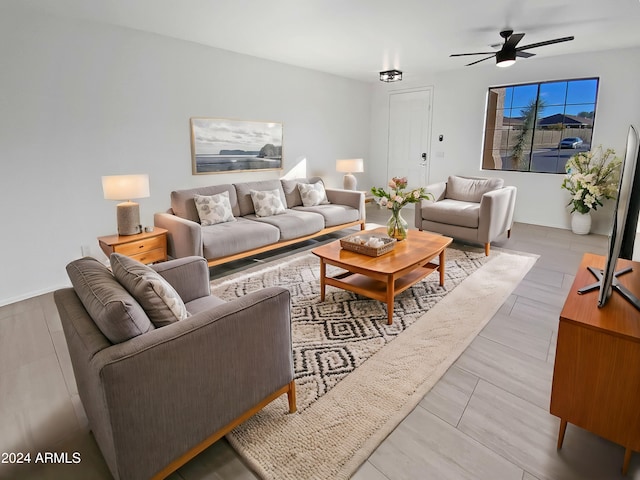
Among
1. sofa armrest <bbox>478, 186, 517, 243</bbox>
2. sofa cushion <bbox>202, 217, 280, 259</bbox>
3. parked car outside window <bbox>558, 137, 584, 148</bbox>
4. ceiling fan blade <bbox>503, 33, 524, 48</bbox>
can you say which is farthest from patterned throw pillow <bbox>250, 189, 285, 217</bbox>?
parked car outside window <bbox>558, 137, 584, 148</bbox>

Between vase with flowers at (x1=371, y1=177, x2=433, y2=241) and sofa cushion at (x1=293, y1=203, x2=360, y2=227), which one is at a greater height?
vase with flowers at (x1=371, y1=177, x2=433, y2=241)

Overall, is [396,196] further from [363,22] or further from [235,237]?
[363,22]

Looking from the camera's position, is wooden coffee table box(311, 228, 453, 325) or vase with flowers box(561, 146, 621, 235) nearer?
wooden coffee table box(311, 228, 453, 325)

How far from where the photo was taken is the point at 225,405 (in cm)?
153

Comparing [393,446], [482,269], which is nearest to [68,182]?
[393,446]

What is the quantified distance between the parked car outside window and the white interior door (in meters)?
2.10

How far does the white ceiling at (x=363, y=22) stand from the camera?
314cm

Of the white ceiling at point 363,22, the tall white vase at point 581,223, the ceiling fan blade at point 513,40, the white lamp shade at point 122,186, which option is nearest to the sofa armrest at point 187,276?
the white lamp shade at point 122,186

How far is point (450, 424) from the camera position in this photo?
1777 mm

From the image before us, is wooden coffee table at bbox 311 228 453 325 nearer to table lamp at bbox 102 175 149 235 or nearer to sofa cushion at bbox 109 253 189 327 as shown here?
sofa cushion at bbox 109 253 189 327

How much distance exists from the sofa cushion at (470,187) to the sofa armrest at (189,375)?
161 inches

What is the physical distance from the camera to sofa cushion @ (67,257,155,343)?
1.29 metres

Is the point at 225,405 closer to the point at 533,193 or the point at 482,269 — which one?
the point at 482,269

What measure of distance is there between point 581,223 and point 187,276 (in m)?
5.40
